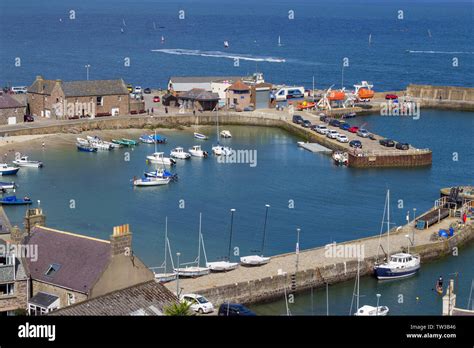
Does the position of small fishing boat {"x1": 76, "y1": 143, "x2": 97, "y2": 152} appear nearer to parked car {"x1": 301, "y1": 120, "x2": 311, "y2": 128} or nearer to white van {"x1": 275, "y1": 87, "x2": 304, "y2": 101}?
parked car {"x1": 301, "y1": 120, "x2": 311, "y2": 128}

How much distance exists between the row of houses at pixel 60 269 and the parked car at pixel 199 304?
2.67m

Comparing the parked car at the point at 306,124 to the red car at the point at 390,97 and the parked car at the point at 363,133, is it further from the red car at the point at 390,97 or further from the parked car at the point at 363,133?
the red car at the point at 390,97

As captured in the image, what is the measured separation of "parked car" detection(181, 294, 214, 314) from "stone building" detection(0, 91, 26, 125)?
38.4m

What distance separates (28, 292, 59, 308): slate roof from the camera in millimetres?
22284

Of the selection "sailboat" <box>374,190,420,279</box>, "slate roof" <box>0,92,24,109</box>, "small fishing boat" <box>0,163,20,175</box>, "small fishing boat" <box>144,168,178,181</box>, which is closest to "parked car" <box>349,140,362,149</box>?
"small fishing boat" <box>144,168,178,181</box>

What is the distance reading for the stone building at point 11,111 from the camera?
61.9 m

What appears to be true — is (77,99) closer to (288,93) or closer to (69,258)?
(288,93)

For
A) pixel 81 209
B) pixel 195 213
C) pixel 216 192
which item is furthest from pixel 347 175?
pixel 81 209

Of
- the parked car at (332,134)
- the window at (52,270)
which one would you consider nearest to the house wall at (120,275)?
the window at (52,270)

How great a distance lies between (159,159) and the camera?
177 feet

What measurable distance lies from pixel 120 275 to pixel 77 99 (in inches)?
1754

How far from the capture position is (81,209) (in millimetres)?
43000
